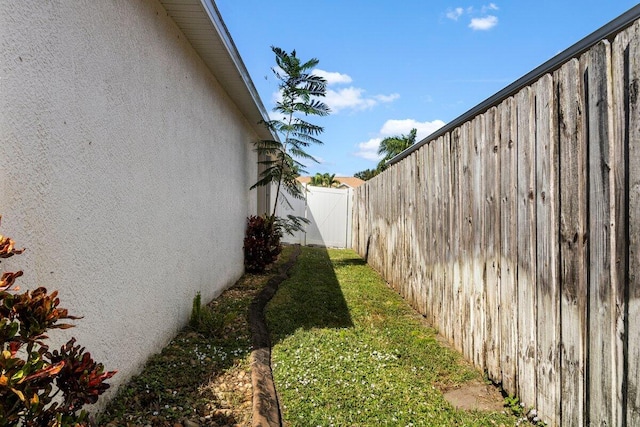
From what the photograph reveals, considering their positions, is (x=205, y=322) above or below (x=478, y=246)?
below

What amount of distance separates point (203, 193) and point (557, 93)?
3824 mm

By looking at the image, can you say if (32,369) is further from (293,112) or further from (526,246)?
(293,112)

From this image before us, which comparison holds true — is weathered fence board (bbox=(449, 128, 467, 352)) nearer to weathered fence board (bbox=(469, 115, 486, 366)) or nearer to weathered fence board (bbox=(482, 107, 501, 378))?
weathered fence board (bbox=(469, 115, 486, 366))

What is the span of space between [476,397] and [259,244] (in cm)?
531

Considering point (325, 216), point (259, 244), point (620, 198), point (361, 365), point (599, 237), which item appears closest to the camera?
point (620, 198)

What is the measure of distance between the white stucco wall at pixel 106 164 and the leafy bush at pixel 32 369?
0.44m

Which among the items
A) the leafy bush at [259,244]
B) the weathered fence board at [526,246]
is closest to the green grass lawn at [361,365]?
the weathered fence board at [526,246]

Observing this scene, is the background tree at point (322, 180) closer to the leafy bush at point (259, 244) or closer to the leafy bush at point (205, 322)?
the leafy bush at point (259, 244)

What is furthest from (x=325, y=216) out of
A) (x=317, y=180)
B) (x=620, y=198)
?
(x=317, y=180)

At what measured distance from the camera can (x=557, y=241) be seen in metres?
2.32

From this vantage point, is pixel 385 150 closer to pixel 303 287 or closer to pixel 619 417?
pixel 303 287

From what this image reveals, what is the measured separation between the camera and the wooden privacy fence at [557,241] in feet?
5.94

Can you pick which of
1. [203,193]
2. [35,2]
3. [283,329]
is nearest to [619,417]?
[283,329]

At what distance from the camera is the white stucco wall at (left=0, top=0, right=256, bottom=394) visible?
69.3 inches
